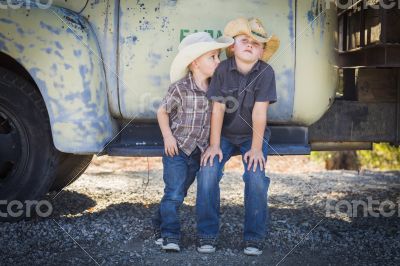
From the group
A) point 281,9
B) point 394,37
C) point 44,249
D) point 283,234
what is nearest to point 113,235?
point 44,249

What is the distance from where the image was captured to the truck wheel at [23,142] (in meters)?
4.18

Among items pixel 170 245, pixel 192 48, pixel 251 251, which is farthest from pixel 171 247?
pixel 192 48

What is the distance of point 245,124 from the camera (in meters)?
3.82

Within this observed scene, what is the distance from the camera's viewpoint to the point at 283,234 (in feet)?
13.4

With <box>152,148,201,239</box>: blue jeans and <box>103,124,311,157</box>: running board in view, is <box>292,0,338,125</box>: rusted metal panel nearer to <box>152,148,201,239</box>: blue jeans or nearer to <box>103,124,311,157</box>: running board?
<box>103,124,311,157</box>: running board

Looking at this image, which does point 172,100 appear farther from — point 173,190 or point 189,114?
point 173,190

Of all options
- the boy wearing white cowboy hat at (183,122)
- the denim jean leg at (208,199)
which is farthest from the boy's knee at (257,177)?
the boy wearing white cowboy hat at (183,122)

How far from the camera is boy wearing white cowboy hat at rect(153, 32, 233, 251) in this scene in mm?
3760

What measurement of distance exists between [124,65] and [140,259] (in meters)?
1.23

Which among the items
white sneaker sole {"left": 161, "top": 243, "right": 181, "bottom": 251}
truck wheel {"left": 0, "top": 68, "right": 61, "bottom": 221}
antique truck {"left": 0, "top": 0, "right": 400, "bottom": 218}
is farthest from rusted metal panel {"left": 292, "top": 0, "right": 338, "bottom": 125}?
truck wheel {"left": 0, "top": 68, "right": 61, "bottom": 221}

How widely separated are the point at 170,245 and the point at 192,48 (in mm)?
1075

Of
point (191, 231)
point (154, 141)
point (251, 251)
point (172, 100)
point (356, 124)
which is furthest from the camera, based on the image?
point (356, 124)

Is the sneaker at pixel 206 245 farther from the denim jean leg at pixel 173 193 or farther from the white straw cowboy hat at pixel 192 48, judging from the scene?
the white straw cowboy hat at pixel 192 48

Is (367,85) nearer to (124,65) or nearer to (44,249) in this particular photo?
(124,65)
